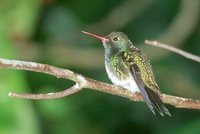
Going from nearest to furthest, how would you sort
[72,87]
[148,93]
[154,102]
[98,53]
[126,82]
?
[72,87] < [154,102] < [148,93] < [126,82] < [98,53]

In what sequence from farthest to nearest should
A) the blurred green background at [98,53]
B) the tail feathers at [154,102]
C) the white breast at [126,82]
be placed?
the blurred green background at [98,53]
the white breast at [126,82]
the tail feathers at [154,102]

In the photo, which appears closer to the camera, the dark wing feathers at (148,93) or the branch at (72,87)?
the branch at (72,87)

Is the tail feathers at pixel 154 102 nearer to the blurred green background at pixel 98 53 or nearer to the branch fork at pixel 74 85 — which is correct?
the branch fork at pixel 74 85

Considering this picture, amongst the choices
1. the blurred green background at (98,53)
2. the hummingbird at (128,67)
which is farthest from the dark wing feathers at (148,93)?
the blurred green background at (98,53)

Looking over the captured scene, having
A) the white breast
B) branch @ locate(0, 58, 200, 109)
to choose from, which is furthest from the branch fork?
the white breast

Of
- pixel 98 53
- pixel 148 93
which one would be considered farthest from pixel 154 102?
pixel 98 53

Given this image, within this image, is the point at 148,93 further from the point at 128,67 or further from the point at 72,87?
the point at 72,87
